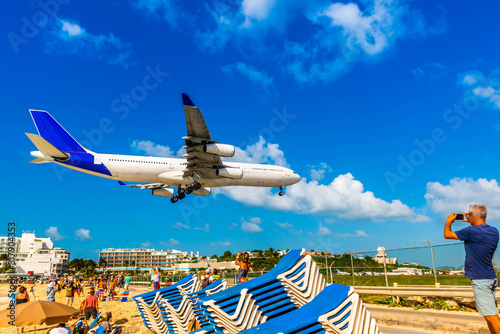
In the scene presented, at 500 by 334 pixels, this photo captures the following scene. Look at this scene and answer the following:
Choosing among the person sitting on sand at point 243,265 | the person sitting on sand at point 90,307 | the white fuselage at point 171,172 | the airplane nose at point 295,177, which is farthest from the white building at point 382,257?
the airplane nose at point 295,177

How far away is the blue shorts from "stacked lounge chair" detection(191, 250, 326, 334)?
2.53 m

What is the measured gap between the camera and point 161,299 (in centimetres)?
905

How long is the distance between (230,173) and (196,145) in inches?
154

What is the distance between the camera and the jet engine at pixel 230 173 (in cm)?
2606

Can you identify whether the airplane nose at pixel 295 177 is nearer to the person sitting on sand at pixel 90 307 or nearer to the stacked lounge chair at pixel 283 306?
the person sitting on sand at pixel 90 307

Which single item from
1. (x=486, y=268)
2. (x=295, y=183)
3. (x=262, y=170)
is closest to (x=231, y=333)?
(x=486, y=268)

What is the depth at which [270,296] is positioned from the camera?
18.0 ft

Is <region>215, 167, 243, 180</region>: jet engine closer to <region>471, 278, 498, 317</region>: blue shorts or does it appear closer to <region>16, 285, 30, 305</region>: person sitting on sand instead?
<region>16, 285, 30, 305</region>: person sitting on sand

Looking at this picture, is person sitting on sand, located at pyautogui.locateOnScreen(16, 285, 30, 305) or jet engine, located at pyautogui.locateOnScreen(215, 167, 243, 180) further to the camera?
jet engine, located at pyautogui.locateOnScreen(215, 167, 243, 180)

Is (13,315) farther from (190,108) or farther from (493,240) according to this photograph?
(190,108)

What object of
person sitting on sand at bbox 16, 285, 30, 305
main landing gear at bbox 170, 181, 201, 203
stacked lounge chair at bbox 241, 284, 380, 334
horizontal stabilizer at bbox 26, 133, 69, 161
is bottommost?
person sitting on sand at bbox 16, 285, 30, 305

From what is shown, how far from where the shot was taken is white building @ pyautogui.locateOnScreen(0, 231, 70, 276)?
103250 millimetres

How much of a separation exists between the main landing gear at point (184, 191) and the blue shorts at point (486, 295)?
24351 millimetres

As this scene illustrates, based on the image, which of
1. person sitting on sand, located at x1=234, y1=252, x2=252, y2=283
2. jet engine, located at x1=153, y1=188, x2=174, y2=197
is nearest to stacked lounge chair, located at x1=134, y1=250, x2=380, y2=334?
person sitting on sand, located at x1=234, y1=252, x2=252, y2=283
